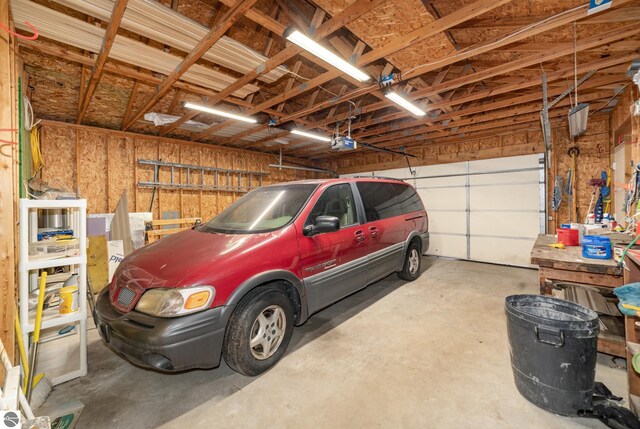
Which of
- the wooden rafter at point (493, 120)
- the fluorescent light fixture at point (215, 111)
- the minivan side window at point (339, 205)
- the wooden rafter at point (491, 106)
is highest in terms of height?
the wooden rafter at point (493, 120)

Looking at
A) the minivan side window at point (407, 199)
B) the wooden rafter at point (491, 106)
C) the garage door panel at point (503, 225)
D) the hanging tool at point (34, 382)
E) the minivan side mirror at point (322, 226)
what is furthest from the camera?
the garage door panel at point (503, 225)

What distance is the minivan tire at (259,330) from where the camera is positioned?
206 centimetres

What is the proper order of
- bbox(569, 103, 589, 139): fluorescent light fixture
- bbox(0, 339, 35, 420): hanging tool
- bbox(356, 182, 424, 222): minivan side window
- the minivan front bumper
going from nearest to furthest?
bbox(0, 339, 35, 420): hanging tool < the minivan front bumper < bbox(569, 103, 589, 139): fluorescent light fixture < bbox(356, 182, 424, 222): minivan side window

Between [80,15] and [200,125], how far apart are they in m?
2.97

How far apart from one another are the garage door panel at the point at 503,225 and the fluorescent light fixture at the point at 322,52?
18.1 feet

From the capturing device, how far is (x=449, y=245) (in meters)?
7.43

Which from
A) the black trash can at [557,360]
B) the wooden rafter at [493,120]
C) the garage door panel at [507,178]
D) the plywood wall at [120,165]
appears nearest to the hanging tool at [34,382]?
the black trash can at [557,360]

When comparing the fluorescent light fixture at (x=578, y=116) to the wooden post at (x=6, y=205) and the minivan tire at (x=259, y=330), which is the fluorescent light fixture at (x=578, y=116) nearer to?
the minivan tire at (x=259, y=330)

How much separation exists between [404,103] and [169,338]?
443cm

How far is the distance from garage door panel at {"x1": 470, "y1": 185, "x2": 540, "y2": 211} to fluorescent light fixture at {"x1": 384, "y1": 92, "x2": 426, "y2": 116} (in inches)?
136

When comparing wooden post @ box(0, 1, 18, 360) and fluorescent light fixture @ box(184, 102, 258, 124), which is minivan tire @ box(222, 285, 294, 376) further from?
fluorescent light fixture @ box(184, 102, 258, 124)

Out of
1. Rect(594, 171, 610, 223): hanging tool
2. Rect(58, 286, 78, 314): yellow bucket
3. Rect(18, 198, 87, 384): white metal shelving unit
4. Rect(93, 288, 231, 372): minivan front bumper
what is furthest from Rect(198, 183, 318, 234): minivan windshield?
Rect(594, 171, 610, 223): hanging tool

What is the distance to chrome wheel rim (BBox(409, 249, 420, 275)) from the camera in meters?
4.78

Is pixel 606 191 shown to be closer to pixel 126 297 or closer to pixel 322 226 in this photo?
pixel 322 226
